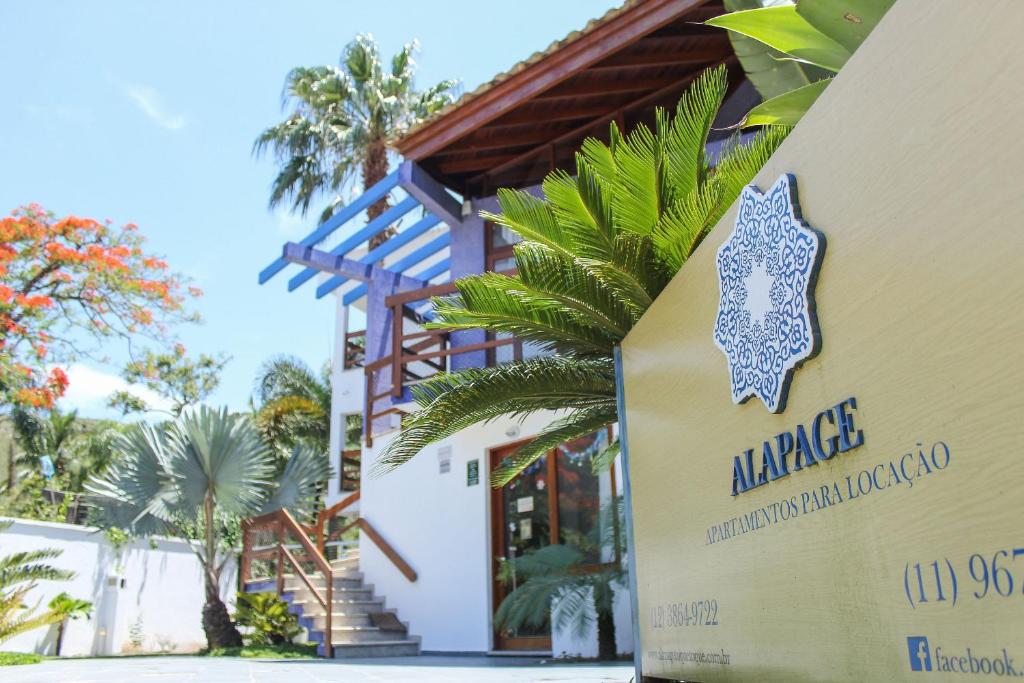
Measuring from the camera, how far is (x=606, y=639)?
8.00 meters

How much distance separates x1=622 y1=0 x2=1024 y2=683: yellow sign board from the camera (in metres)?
2.03

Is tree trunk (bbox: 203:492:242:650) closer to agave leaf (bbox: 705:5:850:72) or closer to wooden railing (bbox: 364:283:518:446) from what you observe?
wooden railing (bbox: 364:283:518:446)

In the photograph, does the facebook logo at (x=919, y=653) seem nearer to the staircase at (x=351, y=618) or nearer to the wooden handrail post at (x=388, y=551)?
the staircase at (x=351, y=618)

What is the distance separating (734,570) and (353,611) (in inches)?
342

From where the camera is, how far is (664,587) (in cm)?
444

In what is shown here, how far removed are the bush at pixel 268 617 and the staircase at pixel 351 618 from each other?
0.21m

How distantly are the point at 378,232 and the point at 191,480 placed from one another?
15.9 feet

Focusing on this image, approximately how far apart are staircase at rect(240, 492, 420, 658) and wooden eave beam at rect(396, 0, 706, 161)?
5.64 metres

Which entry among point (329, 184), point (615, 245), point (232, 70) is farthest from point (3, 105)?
point (615, 245)

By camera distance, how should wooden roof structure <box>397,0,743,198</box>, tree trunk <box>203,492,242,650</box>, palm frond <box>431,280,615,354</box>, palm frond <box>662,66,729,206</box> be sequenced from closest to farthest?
palm frond <box>662,66,729,206</box>
palm frond <box>431,280,615,354</box>
wooden roof structure <box>397,0,743,198</box>
tree trunk <box>203,492,242,650</box>

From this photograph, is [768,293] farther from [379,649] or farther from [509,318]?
[379,649]

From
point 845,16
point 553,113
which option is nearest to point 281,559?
point 553,113

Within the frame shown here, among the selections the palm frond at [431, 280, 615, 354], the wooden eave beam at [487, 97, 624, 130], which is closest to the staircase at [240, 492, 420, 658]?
the palm frond at [431, 280, 615, 354]

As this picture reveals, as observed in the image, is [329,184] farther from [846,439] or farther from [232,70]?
[846,439]
